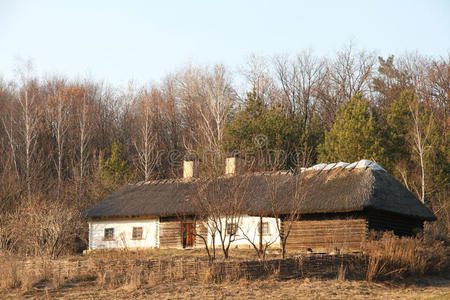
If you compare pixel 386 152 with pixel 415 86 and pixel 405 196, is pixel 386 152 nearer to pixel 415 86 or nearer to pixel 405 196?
pixel 405 196

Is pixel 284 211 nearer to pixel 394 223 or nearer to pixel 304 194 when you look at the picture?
pixel 304 194

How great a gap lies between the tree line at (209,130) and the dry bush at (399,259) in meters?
6.83

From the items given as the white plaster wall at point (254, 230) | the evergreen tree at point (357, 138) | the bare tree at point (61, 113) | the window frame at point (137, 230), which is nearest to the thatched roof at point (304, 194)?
the window frame at point (137, 230)

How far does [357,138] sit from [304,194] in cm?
1230

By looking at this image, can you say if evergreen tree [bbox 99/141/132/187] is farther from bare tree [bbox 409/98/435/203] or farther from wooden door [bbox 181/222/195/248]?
bare tree [bbox 409/98/435/203]

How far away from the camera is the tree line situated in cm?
3262

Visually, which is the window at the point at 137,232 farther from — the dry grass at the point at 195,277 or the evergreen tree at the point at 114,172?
the dry grass at the point at 195,277

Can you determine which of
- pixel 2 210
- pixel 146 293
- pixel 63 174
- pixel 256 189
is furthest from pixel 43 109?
pixel 146 293

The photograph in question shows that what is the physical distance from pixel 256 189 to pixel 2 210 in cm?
1433

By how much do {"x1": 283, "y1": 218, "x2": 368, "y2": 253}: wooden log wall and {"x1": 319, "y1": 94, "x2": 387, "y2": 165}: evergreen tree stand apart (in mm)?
8700

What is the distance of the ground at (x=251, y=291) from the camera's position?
50.9 feet

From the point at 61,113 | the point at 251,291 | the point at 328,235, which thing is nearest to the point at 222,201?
the point at 251,291

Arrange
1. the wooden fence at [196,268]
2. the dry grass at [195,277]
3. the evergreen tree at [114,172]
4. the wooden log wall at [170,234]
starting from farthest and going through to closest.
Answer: the evergreen tree at [114,172] < the wooden log wall at [170,234] < the wooden fence at [196,268] < the dry grass at [195,277]

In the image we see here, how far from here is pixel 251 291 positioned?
15.9 metres
